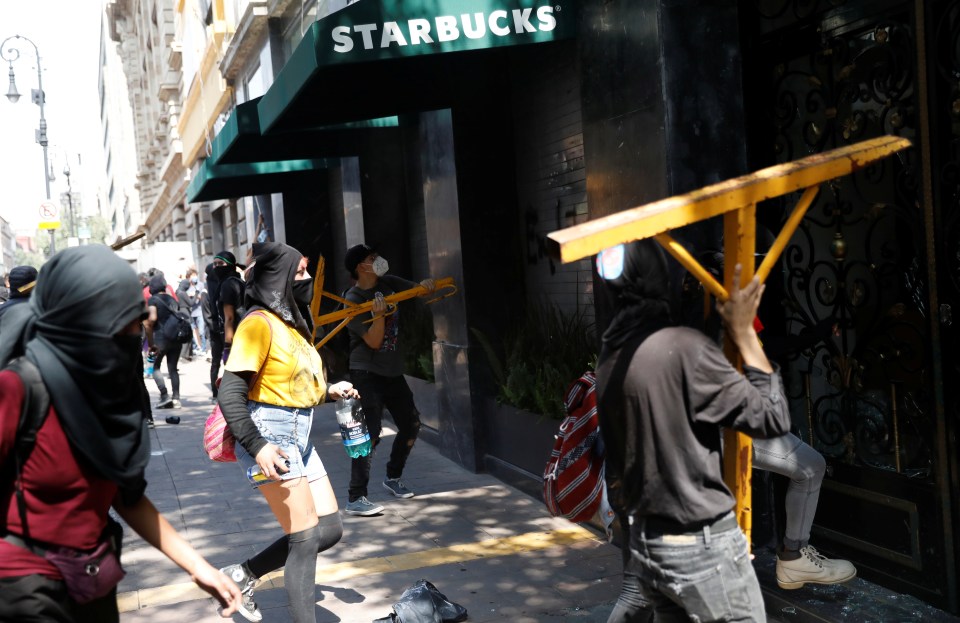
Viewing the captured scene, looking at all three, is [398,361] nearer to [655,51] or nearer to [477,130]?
[477,130]

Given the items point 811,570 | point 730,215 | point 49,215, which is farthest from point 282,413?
point 49,215

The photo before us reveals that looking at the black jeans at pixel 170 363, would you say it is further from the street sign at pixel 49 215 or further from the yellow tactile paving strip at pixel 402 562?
the street sign at pixel 49 215

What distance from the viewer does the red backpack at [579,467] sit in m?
3.86

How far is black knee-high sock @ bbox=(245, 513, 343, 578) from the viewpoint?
4.52 meters

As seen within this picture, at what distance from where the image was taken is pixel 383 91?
8250mm

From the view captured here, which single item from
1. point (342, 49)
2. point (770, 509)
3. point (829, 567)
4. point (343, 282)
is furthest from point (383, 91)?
point (343, 282)

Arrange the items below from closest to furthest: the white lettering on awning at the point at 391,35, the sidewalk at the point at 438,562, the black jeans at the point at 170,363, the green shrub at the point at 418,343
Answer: the sidewalk at the point at 438,562 < the white lettering on awning at the point at 391,35 < the green shrub at the point at 418,343 < the black jeans at the point at 170,363

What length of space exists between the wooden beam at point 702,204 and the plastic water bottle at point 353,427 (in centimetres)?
330

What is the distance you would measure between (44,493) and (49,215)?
24986 mm

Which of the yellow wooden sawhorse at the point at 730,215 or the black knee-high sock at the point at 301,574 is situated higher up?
the yellow wooden sawhorse at the point at 730,215

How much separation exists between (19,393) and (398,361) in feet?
17.7

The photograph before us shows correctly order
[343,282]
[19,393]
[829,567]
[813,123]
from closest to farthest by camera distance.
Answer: [19,393] → [829,567] → [813,123] → [343,282]

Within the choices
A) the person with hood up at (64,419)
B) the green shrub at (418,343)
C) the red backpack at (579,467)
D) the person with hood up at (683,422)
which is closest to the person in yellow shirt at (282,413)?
the red backpack at (579,467)

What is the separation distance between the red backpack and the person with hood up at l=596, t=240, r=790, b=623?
2.82ft
